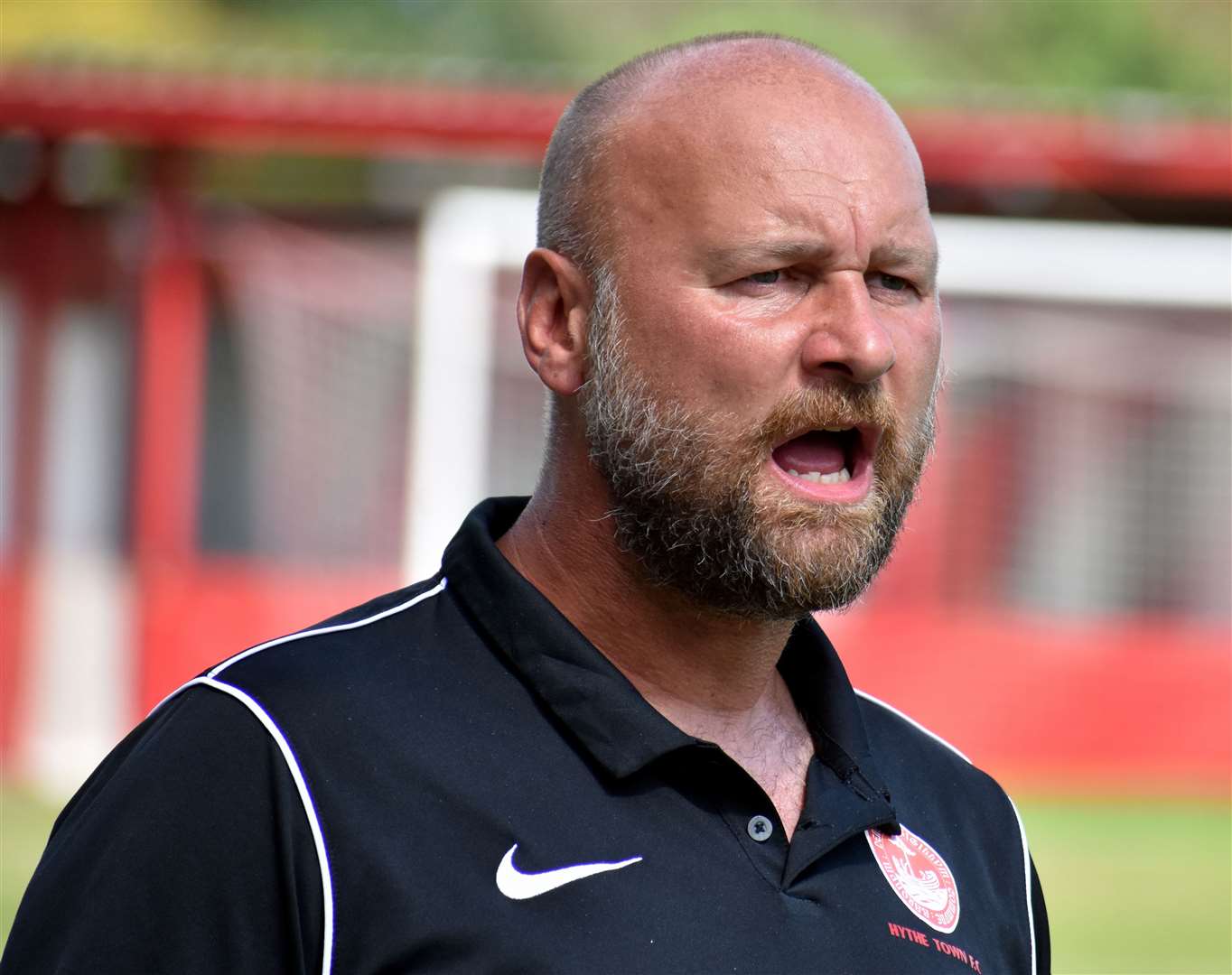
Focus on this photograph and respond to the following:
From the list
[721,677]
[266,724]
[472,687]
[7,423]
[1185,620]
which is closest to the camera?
[266,724]

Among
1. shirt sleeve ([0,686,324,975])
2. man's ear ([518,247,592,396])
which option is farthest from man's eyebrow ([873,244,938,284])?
shirt sleeve ([0,686,324,975])

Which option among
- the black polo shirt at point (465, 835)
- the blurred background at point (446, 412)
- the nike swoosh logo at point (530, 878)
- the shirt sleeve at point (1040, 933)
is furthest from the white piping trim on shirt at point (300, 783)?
the blurred background at point (446, 412)

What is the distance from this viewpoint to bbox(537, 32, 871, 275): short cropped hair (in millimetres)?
2141

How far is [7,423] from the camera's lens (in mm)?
10070

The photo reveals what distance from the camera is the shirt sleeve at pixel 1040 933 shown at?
226cm

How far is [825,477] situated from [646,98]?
509 mm

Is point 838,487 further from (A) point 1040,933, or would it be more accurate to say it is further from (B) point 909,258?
(A) point 1040,933

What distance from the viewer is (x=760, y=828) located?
1.94 metres

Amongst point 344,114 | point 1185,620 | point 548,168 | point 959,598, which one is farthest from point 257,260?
point 548,168

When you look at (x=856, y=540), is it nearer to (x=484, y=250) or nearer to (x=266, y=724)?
(x=266, y=724)

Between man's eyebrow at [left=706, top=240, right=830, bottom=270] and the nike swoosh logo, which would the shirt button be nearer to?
the nike swoosh logo

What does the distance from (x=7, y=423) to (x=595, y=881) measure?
898cm

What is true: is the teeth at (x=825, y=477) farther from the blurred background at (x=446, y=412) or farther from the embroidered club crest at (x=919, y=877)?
the blurred background at (x=446, y=412)

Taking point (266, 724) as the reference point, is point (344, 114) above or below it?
above
